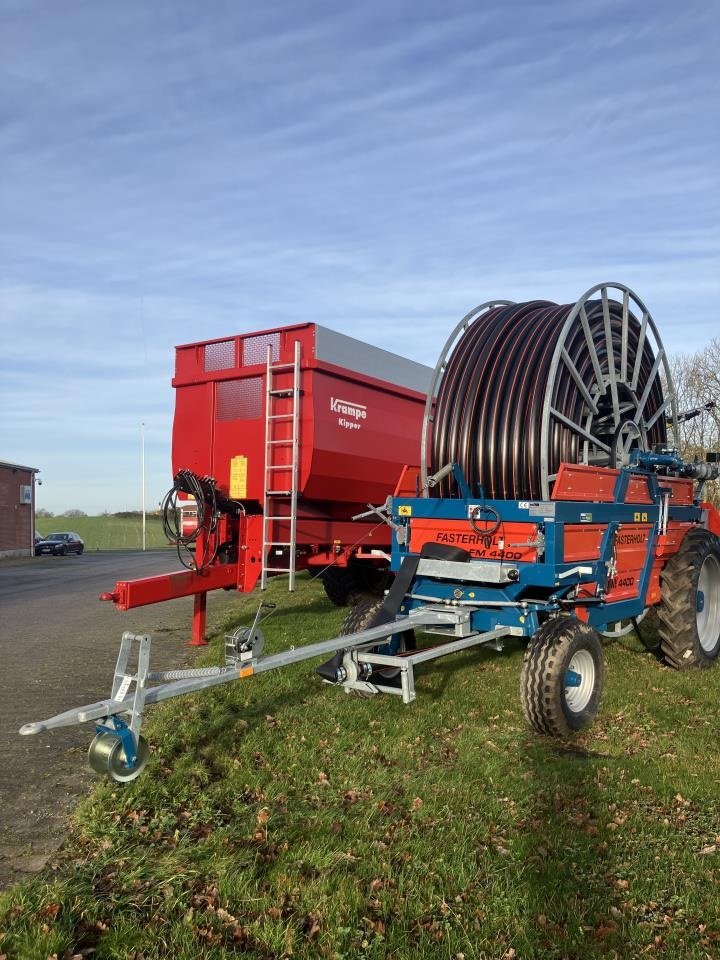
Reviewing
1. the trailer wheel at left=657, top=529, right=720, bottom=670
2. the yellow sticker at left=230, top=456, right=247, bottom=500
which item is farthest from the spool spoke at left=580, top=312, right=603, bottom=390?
the yellow sticker at left=230, top=456, right=247, bottom=500

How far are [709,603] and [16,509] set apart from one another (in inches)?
1332

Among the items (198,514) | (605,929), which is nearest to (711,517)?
(198,514)

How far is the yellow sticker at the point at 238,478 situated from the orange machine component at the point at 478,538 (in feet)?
9.00

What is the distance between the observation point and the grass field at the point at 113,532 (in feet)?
176

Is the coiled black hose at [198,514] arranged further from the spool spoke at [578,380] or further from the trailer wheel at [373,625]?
the spool spoke at [578,380]

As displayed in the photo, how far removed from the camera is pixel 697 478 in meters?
8.41

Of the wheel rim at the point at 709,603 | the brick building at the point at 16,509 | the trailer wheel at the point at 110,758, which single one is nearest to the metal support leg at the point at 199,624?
the wheel rim at the point at 709,603

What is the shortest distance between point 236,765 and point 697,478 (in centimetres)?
598

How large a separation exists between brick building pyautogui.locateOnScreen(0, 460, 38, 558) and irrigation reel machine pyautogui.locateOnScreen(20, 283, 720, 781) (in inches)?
1214

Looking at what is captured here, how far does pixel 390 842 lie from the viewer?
392 cm

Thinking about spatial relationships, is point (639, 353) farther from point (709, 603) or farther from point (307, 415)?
point (307, 415)

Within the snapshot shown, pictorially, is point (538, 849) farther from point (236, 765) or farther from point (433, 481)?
point (433, 481)

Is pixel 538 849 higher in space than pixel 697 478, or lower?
lower

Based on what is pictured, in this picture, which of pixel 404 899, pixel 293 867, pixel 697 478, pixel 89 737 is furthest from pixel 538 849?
pixel 697 478
